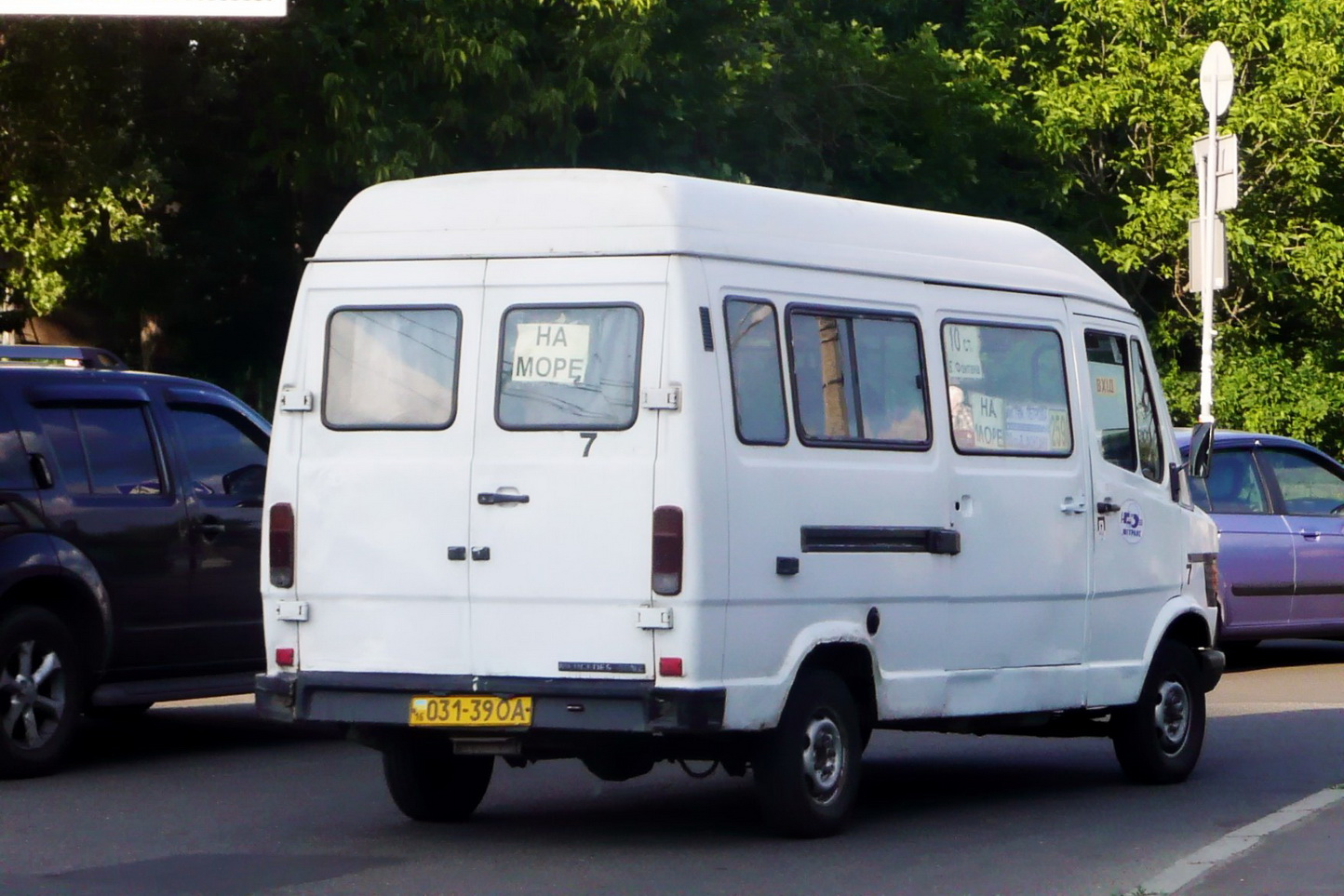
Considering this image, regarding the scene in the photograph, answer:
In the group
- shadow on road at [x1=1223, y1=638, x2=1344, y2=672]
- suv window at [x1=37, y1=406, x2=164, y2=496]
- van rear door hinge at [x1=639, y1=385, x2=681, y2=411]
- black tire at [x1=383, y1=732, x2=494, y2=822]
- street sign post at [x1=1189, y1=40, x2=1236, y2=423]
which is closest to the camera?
van rear door hinge at [x1=639, y1=385, x2=681, y2=411]

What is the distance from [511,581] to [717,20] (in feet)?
54.6

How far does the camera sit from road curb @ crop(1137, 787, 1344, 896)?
7508 mm

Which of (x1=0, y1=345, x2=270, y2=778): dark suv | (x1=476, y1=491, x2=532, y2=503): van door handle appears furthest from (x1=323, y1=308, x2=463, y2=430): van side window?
(x1=0, y1=345, x2=270, y2=778): dark suv

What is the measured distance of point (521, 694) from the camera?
26.5 feet

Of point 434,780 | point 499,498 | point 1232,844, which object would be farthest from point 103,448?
point 1232,844

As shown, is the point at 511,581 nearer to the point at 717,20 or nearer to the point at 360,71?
the point at 360,71

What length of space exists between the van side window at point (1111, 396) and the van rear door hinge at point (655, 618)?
314 centimetres

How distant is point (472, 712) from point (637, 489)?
1.01 meters

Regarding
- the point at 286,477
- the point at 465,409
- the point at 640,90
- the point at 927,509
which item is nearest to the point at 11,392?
the point at 286,477

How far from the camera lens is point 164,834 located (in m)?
8.88

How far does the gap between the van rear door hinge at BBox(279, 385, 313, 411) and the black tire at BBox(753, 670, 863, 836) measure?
2.12m

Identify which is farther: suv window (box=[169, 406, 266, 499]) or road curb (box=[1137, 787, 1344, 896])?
suv window (box=[169, 406, 266, 499])

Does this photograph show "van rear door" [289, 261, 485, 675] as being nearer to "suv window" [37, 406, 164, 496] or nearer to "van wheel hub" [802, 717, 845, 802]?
"van wheel hub" [802, 717, 845, 802]

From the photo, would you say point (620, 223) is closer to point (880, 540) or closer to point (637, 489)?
point (637, 489)
